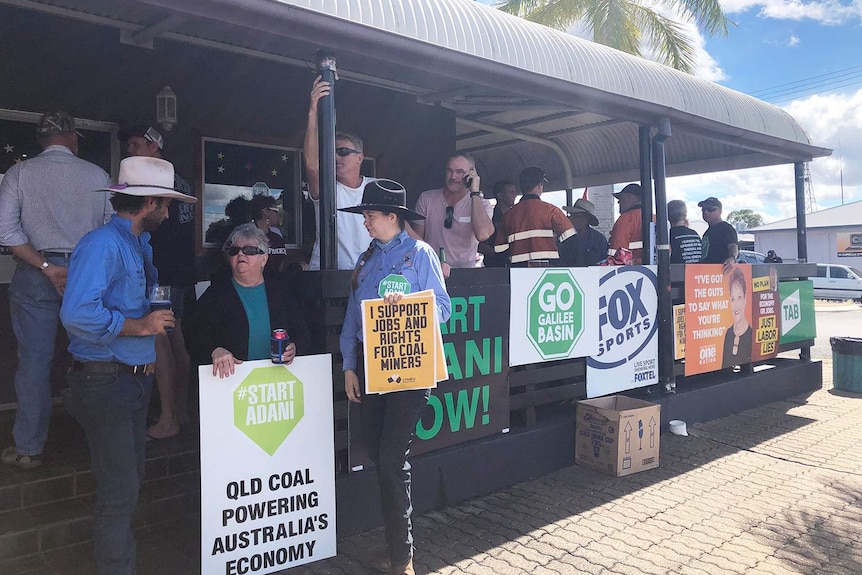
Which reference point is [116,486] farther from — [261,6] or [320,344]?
[261,6]

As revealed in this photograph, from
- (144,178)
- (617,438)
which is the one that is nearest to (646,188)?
(617,438)

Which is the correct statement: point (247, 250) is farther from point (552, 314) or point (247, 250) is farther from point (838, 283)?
point (838, 283)

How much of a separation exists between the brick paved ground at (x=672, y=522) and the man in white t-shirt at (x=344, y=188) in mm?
1818

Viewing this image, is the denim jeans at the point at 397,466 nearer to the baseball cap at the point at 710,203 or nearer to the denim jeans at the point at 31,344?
the denim jeans at the point at 31,344

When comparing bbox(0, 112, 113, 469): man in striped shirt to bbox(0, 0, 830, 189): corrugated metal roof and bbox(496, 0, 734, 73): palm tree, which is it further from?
A: bbox(496, 0, 734, 73): palm tree

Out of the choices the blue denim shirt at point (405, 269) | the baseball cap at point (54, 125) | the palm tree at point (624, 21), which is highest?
the palm tree at point (624, 21)

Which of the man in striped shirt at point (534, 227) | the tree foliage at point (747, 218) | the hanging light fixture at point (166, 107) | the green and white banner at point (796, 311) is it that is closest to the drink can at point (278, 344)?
the man in striped shirt at point (534, 227)

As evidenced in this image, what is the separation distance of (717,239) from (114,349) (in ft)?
22.2

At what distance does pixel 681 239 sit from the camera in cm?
734

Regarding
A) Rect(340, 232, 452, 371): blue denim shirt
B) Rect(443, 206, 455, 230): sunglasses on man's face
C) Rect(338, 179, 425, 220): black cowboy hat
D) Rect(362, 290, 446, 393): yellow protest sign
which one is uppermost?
Rect(443, 206, 455, 230): sunglasses on man's face

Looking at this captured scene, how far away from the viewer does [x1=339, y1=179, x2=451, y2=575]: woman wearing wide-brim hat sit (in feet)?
11.0

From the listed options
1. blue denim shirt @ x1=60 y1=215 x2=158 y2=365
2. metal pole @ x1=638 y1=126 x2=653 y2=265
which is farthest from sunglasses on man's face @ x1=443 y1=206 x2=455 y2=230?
blue denim shirt @ x1=60 y1=215 x2=158 y2=365

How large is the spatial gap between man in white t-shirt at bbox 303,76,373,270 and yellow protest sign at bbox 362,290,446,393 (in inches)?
35.8

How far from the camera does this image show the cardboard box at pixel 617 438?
5.04m
